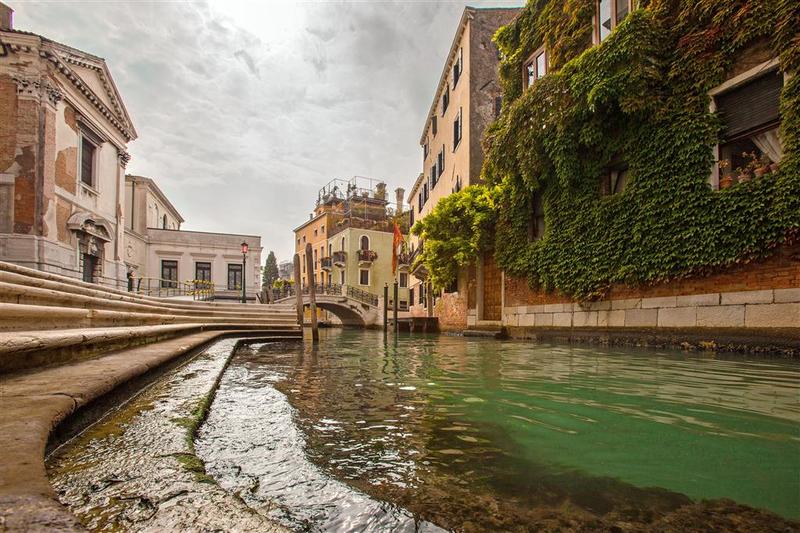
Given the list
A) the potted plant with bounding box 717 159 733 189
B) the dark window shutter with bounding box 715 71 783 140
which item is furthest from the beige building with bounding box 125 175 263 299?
the dark window shutter with bounding box 715 71 783 140

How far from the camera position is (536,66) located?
37.9 ft

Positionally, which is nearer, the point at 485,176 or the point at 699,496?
the point at 699,496

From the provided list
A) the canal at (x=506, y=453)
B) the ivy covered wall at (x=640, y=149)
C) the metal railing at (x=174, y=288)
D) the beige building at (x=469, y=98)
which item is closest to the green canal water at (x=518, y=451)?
the canal at (x=506, y=453)

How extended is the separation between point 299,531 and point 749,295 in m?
7.13

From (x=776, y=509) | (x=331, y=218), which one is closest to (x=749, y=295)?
(x=776, y=509)

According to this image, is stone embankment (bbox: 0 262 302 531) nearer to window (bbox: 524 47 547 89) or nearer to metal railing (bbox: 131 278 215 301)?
window (bbox: 524 47 547 89)

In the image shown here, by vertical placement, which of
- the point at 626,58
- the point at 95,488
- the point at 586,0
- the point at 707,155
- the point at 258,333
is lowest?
the point at 258,333

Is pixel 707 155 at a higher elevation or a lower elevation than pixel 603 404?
higher

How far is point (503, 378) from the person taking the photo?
13.3 ft

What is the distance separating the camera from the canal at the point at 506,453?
1.27 metres

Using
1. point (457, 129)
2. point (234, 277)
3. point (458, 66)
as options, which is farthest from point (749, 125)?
point (234, 277)

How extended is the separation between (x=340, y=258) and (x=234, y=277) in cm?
973

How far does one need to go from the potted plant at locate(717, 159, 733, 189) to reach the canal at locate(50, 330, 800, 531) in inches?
149

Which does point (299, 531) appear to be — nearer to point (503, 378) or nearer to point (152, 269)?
point (503, 378)
